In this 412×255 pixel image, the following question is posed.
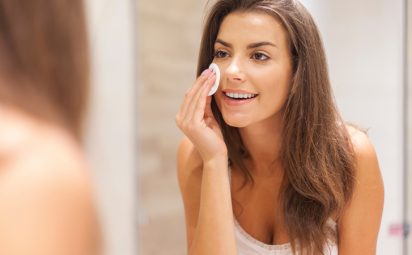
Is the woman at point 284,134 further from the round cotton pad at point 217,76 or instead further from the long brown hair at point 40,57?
the long brown hair at point 40,57

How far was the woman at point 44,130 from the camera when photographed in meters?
0.28

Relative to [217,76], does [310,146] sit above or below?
below

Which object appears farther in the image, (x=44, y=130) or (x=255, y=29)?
(x=255, y=29)

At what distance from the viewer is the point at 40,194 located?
0.93 ft

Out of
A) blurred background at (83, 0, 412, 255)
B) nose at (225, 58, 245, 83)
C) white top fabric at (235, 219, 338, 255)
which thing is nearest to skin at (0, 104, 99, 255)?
nose at (225, 58, 245, 83)

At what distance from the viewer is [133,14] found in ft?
4.03

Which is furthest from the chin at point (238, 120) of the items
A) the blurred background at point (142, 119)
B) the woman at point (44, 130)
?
the woman at point (44, 130)

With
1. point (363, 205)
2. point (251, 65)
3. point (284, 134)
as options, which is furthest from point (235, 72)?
point (363, 205)

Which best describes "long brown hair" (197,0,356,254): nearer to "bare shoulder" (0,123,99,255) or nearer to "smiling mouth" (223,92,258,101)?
"smiling mouth" (223,92,258,101)

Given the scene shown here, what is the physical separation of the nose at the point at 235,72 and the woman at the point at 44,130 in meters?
0.47

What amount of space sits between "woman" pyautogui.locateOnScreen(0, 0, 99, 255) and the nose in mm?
474

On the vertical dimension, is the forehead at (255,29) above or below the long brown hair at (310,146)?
above

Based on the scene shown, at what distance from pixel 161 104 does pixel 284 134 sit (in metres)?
0.47

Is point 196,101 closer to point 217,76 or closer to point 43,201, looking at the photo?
point 217,76
